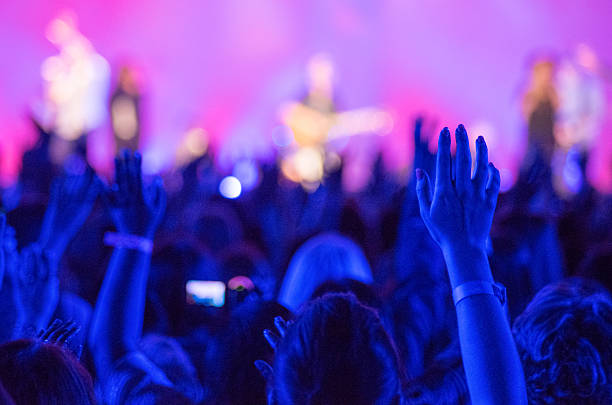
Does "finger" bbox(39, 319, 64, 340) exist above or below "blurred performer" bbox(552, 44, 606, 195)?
below

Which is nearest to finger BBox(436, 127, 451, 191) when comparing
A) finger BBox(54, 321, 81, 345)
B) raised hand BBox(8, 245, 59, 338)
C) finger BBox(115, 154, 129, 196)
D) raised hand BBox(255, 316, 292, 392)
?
raised hand BBox(255, 316, 292, 392)

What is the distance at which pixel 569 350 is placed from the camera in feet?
3.59

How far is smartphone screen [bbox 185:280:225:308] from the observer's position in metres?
1.67

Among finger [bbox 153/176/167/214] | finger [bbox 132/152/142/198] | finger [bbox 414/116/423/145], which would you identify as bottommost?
finger [bbox 153/176/167/214]

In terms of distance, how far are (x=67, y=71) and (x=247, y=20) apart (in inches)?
125

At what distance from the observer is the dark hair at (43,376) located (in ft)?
2.89

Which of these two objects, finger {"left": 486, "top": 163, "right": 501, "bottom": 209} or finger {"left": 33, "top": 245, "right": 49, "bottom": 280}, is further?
finger {"left": 33, "top": 245, "right": 49, "bottom": 280}

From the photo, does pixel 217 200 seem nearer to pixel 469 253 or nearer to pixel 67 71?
pixel 469 253

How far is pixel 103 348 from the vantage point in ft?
4.45

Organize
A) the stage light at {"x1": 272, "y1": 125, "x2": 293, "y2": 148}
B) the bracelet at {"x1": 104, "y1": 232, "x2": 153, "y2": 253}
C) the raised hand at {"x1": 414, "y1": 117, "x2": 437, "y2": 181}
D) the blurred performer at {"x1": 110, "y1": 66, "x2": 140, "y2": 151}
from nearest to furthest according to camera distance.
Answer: the bracelet at {"x1": 104, "y1": 232, "x2": 153, "y2": 253} → the raised hand at {"x1": 414, "y1": 117, "x2": 437, "y2": 181} → the blurred performer at {"x1": 110, "y1": 66, "x2": 140, "y2": 151} → the stage light at {"x1": 272, "y1": 125, "x2": 293, "y2": 148}

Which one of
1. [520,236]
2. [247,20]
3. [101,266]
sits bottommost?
[101,266]

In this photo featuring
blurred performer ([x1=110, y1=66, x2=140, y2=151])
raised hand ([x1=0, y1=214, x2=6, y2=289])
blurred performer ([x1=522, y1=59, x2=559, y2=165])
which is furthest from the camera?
blurred performer ([x1=110, y1=66, x2=140, y2=151])

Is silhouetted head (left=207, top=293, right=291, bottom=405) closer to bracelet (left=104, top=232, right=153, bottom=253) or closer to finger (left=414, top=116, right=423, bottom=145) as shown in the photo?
bracelet (left=104, top=232, right=153, bottom=253)

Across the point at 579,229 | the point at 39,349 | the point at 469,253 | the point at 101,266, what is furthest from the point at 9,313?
the point at 579,229
